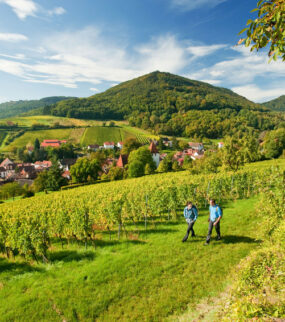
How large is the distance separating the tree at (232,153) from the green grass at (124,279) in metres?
12.9

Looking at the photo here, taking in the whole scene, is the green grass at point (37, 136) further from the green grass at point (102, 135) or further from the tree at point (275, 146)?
the tree at point (275, 146)

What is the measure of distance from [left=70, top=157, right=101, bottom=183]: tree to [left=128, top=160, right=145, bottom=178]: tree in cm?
933

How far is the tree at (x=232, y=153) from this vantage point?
20448 mm

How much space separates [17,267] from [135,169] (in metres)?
36.9

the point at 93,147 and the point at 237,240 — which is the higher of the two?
the point at 93,147

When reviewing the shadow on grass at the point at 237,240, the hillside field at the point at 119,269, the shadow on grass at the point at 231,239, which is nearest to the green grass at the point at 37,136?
the hillside field at the point at 119,269

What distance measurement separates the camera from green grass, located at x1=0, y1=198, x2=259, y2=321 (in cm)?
491

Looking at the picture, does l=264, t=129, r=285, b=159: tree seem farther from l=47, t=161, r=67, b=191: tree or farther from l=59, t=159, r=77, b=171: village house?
l=59, t=159, r=77, b=171: village house

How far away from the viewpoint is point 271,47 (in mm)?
2975

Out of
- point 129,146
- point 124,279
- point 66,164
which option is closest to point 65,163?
point 66,164

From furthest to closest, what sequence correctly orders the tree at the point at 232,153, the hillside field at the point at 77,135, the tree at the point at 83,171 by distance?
the hillside field at the point at 77,135 < the tree at the point at 83,171 < the tree at the point at 232,153

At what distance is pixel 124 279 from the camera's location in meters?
5.93

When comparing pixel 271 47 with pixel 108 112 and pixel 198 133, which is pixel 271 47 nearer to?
pixel 198 133

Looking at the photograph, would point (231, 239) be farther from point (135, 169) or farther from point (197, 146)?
point (197, 146)
